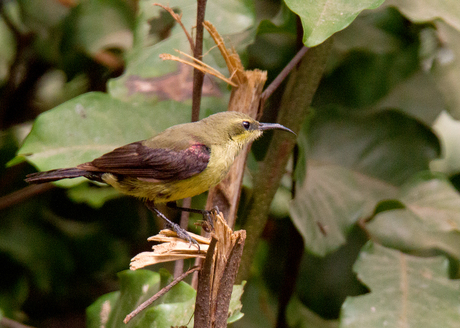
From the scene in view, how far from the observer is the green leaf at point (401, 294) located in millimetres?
1787

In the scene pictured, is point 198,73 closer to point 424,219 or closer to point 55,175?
point 55,175

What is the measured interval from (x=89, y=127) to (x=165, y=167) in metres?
0.43

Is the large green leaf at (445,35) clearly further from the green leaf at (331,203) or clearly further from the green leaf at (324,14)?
the green leaf at (324,14)

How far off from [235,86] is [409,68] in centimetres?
143

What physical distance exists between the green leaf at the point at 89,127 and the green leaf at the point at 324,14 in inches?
31.1

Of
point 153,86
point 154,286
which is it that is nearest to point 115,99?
point 153,86

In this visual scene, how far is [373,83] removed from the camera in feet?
9.00

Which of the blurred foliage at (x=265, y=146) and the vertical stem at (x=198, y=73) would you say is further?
the blurred foliage at (x=265, y=146)

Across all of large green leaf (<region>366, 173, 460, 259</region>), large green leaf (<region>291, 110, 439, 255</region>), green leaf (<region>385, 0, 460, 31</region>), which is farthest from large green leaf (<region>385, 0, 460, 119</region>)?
large green leaf (<region>366, 173, 460, 259</region>)

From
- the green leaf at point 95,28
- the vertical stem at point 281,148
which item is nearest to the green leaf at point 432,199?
the vertical stem at point 281,148

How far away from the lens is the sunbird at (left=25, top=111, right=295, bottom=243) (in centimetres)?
176

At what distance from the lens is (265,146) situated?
2.63m

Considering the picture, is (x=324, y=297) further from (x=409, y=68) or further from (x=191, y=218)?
(x=409, y=68)

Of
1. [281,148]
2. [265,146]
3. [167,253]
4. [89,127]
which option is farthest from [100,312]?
[265,146]
